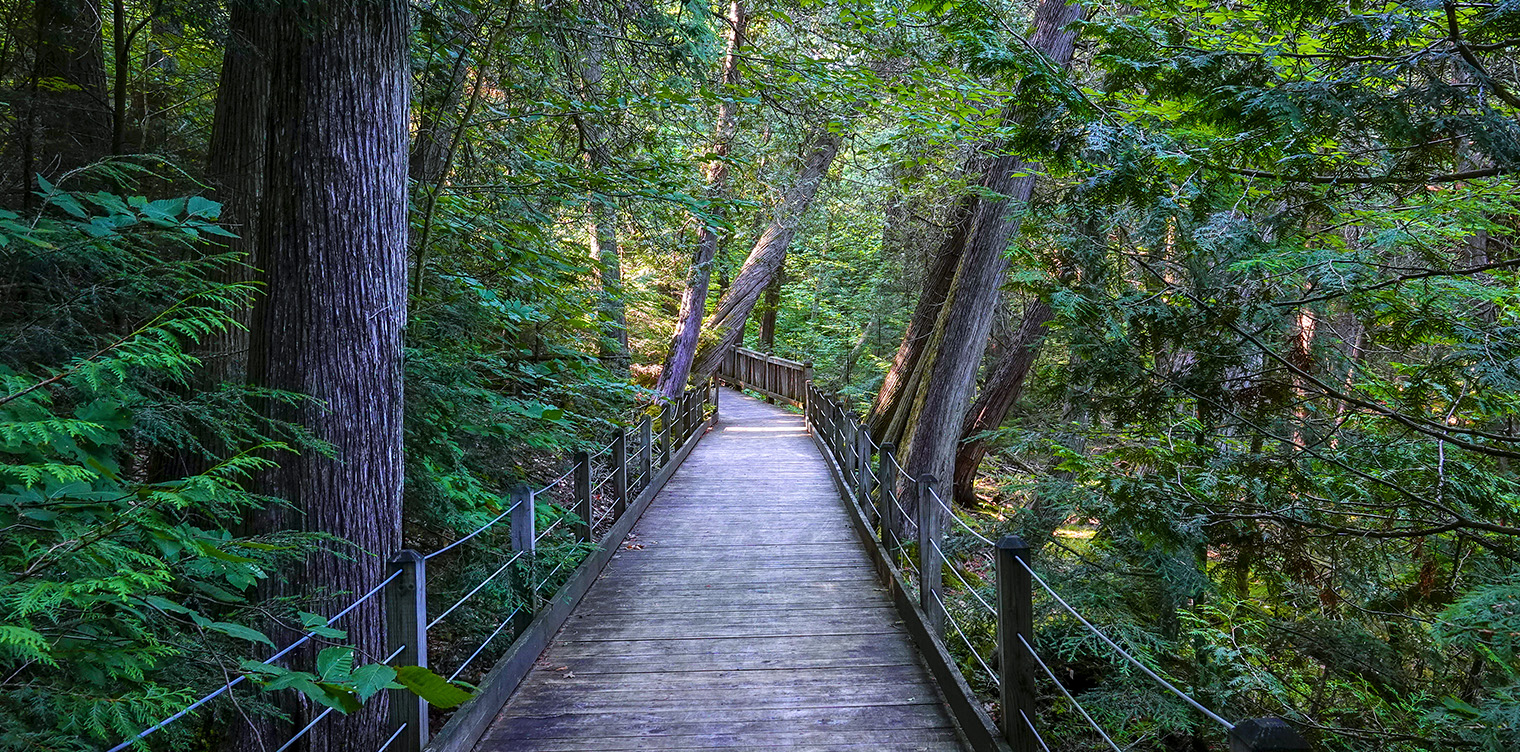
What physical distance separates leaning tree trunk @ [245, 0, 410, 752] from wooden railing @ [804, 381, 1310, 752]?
293cm

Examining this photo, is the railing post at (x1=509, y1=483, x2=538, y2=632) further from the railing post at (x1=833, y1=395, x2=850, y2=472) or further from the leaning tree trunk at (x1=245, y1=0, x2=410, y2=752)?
the railing post at (x1=833, y1=395, x2=850, y2=472)

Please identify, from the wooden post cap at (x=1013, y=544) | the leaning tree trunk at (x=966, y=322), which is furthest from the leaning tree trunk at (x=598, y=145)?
the wooden post cap at (x=1013, y=544)

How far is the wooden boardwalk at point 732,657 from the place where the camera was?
3889mm

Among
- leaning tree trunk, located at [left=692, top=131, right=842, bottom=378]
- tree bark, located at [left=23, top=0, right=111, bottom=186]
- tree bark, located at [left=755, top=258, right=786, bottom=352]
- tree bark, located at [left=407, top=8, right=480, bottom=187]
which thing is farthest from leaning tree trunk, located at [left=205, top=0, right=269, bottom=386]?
tree bark, located at [left=755, top=258, right=786, bottom=352]

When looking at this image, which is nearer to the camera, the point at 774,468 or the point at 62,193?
the point at 62,193

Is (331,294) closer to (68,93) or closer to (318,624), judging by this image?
(318,624)

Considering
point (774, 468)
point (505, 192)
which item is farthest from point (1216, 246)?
point (774, 468)

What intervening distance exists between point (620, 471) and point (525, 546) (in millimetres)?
2788

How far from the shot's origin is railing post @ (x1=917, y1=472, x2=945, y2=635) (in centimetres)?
497

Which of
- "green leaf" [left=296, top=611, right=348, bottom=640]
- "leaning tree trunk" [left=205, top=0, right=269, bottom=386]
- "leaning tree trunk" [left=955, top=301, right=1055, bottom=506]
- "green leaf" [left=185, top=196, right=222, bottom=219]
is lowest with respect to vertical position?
"green leaf" [left=296, top=611, right=348, bottom=640]

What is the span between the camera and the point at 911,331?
34.8ft

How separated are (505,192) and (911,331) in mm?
6058

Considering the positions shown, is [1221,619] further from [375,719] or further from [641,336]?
[641,336]

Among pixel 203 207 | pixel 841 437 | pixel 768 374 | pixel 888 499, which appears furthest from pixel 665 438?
pixel 768 374
